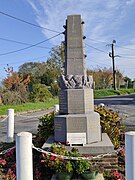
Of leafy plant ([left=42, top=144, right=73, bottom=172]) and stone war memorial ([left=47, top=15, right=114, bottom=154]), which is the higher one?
stone war memorial ([left=47, top=15, right=114, bottom=154])

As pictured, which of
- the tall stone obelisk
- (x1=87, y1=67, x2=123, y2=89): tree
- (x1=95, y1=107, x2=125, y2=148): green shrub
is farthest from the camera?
(x1=87, y1=67, x2=123, y2=89): tree

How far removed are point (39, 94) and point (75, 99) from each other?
21.4 meters

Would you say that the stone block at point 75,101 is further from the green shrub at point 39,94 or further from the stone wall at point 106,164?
the green shrub at point 39,94

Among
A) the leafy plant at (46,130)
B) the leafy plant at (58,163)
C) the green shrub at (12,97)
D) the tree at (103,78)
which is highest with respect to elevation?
the tree at (103,78)

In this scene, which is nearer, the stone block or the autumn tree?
the stone block

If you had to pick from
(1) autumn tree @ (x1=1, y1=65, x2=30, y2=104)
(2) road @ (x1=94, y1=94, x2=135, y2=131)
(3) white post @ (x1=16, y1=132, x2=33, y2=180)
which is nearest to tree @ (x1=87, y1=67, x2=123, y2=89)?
(2) road @ (x1=94, y1=94, x2=135, y2=131)

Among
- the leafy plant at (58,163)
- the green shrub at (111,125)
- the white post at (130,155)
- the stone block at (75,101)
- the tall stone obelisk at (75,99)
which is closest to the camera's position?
the white post at (130,155)

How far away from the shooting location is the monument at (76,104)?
213 inches

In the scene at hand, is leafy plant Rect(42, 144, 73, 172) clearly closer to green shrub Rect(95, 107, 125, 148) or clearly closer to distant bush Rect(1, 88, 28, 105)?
green shrub Rect(95, 107, 125, 148)

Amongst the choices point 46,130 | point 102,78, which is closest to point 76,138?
point 46,130

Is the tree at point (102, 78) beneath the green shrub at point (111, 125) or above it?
above

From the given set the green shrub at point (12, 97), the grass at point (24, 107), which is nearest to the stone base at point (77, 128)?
the grass at point (24, 107)

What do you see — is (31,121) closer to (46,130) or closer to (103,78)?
(46,130)

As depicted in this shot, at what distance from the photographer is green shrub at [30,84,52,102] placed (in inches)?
1032
